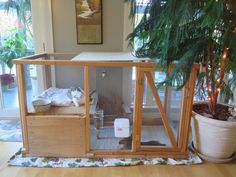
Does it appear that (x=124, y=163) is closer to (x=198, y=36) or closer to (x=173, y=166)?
(x=173, y=166)

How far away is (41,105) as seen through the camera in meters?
1.98

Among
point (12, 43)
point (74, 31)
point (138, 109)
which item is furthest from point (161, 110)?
point (12, 43)

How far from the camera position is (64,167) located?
1.90 m

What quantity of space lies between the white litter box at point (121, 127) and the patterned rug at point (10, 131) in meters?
1.14

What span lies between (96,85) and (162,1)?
3.14ft

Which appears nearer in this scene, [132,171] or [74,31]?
[132,171]

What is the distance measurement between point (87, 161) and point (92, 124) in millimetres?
343

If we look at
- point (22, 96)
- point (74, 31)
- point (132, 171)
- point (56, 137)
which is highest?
point (74, 31)

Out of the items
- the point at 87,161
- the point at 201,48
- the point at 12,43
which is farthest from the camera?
the point at 12,43

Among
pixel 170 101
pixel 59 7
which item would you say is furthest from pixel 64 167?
pixel 59 7

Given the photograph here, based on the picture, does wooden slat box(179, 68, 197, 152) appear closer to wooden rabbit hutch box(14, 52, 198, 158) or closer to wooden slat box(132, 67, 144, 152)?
wooden rabbit hutch box(14, 52, 198, 158)

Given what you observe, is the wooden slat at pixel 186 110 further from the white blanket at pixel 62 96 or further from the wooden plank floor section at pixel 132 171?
the white blanket at pixel 62 96

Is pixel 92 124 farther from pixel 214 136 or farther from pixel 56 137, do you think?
pixel 214 136

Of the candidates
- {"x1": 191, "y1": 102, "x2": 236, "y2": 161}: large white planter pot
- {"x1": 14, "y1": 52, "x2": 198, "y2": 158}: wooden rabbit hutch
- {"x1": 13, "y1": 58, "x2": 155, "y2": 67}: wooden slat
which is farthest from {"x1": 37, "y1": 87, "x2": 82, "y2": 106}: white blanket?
{"x1": 191, "y1": 102, "x2": 236, "y2": 161}: large white planter pot
